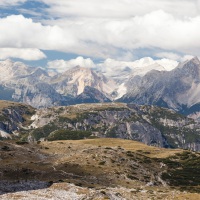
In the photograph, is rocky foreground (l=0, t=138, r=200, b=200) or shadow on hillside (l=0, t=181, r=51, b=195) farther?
rocky foreground (l=0, t=138, r=200, b=200)

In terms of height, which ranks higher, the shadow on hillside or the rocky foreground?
the shadow on hillside

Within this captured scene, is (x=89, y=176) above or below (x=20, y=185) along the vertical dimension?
below

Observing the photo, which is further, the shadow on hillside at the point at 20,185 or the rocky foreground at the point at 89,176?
the rocky foreground at the point at 89,176

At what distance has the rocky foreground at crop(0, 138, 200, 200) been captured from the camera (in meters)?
73.8

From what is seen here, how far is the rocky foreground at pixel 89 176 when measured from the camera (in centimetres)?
7381

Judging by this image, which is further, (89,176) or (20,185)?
(89,176)

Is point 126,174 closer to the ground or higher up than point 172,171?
higher up

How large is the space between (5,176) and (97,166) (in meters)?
38.2

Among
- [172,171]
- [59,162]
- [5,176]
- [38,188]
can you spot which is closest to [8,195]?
[38,188]

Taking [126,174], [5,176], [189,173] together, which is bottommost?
[189,173]

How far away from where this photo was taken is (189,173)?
490 feet

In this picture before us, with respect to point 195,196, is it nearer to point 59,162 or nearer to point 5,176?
point 5,176

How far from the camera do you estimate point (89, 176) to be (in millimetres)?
101188

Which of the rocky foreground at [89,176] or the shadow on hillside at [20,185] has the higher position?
the shadow on hillside at [20,185]
